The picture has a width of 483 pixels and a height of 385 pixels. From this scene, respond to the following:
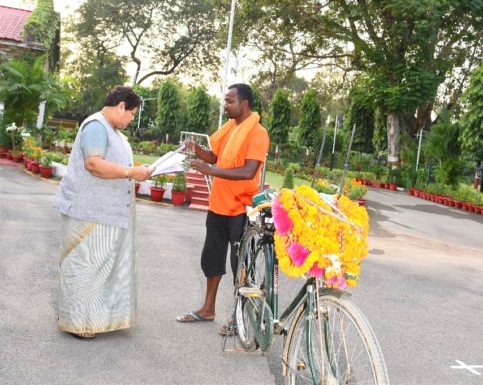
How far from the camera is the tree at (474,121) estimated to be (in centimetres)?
2172

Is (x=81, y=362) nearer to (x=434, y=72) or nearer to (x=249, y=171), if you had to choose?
(x=249, y=171)

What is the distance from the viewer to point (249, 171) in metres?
4.07

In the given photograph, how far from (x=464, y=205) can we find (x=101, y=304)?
1923 centimetres

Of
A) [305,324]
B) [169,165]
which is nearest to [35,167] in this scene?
[169,165]

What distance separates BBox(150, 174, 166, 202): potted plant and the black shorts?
9260 millimetres

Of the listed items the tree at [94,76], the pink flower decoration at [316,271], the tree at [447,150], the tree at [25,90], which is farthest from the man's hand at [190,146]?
the tree at [94,76]

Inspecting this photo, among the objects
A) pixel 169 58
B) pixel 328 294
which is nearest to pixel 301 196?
pixel 328 294

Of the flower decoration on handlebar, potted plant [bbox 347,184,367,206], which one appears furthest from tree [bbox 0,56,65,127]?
the flower decoration on handlebar

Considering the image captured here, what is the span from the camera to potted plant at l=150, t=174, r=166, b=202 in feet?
45.4

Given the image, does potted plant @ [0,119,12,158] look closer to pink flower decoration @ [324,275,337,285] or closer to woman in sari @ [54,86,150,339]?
woman in sari @ [54,86,150,339]

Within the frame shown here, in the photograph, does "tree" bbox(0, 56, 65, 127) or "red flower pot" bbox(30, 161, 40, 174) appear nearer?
"red flower pot" bbox(30, 161, 40, 174)

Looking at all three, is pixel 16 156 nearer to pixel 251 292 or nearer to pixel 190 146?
pixel 190 146

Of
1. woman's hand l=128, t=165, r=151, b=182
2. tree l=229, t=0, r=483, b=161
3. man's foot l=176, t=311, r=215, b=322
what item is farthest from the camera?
tree l=229, t=0, r=483, b=161

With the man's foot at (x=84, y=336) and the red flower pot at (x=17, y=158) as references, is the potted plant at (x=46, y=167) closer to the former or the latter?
the red flower pot at (x=17, y=158)
